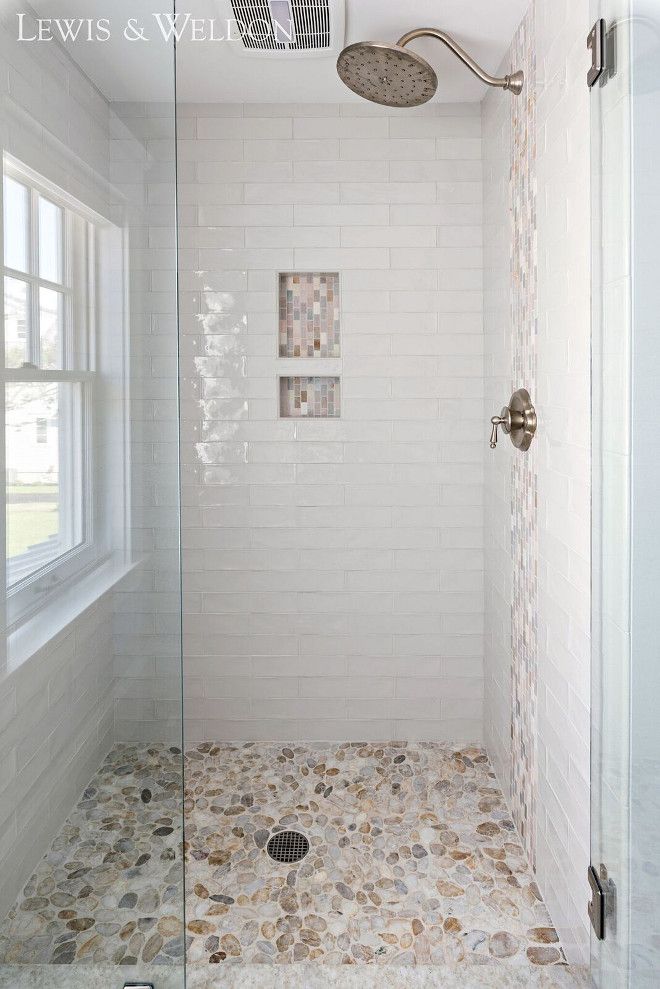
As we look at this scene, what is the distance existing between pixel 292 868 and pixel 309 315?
181cm

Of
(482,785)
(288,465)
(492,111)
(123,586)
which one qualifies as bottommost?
(482,785)

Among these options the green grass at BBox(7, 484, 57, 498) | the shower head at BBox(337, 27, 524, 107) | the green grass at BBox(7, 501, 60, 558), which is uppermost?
the shower head at BBox(337, 27, 524, 107)

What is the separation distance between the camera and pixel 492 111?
8.18 ft

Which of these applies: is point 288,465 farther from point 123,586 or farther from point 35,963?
point 35,963

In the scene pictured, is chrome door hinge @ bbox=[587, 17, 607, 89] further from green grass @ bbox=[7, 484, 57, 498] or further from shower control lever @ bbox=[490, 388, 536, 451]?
shower control lever @ bbox=[490, 388, 536, 451]

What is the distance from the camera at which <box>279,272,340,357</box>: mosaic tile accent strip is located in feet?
9.02

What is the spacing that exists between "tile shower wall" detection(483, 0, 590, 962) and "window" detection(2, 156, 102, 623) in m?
1.00

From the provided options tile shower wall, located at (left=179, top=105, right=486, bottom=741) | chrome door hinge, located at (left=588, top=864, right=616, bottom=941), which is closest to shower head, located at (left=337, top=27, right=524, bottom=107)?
tile shower wall, located at (left=179, top=105, right=486, bottom=741)

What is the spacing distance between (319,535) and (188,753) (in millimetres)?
924

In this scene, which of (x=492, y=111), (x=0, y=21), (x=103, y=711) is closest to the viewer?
(x=0, y=21)

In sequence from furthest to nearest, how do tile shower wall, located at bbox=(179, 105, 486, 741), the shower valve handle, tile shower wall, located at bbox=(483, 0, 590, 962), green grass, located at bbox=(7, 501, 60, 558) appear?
1. tile shower wall, located at bbox=(179, 105, 486, 741)
2. the shower valve handle
3. tile shower wall, located at bbox=(483, 0, 590, 962)
4. green grass, located at bbox=(7, 501, 60, 558)

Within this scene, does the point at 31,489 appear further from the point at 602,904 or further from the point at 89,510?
the point at 602,904

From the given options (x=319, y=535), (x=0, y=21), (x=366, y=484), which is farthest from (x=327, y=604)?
(x=0, y=21)

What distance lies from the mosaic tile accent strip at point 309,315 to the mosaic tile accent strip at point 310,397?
0.32ft
